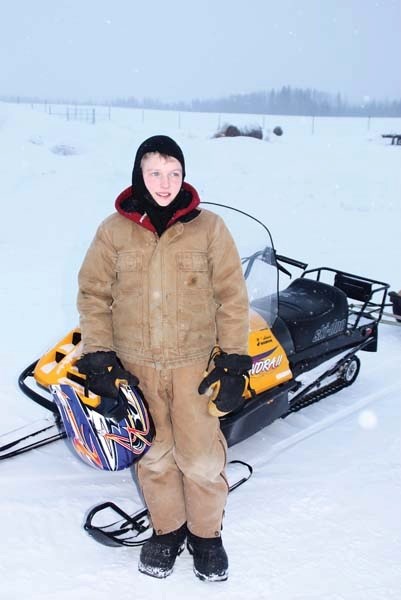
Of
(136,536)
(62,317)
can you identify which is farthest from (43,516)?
(62,317)

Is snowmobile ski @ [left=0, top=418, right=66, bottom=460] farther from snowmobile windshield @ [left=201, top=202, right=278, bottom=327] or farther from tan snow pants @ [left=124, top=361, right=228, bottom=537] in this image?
snowmobile windshield @ [left=201, top=202, right=278, bottom=327]

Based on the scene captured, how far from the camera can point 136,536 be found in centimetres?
273

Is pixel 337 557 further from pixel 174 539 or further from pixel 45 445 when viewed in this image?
pixel 45 445

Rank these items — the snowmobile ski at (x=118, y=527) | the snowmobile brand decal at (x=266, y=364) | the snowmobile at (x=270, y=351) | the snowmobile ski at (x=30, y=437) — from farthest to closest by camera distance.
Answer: the snowmobile ski at (x=30, y=437)
the snowmobile brand decal at (x=266, y=364)
the snowmobile at (x=270, y=351)
the snowmobile ski at (x=118, y=527)

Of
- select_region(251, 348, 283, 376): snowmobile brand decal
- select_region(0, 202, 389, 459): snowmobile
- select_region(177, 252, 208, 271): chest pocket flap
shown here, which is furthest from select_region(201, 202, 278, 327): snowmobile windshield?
select_region(177, 252, 208, 271): chest pocket flap

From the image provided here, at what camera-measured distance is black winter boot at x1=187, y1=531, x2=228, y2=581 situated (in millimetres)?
2471

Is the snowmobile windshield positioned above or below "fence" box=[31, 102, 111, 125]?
below

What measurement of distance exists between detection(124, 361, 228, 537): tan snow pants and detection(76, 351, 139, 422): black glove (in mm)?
120

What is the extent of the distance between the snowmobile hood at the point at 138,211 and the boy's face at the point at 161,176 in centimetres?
7

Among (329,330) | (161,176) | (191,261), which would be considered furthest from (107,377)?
(329,330)

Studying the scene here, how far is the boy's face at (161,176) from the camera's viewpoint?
223 centimetres

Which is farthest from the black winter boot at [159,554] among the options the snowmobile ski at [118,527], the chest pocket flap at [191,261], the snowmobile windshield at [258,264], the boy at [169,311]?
the snowmobile windshield at [258,264]

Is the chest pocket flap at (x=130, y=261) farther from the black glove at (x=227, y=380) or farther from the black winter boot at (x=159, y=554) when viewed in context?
the black winter boot at (x=159, y=554)

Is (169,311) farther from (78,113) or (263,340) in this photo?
(78,113)
